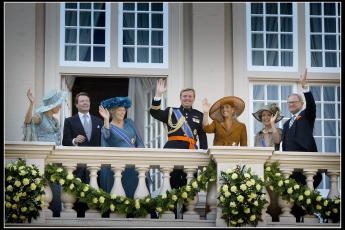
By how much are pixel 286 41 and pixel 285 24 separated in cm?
28

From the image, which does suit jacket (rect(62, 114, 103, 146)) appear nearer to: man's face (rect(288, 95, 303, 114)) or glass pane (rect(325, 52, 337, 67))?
man's face (rect(288, 95, 303, 114))

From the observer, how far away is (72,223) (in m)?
18.3

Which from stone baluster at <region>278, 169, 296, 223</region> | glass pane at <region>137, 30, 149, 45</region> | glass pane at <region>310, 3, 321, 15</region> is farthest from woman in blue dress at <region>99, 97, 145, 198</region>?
glass pane at <region>310, 3, 321, 15</region>

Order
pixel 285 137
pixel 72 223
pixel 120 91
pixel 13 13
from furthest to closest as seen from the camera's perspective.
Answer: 1. pixel 120 91
2. pixel 13 13
3. pixel 285 137
4. pixel 72 223

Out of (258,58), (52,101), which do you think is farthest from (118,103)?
(258,58)

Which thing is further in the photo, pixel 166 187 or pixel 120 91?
pixel 120 91

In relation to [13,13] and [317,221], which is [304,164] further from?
[13,13]

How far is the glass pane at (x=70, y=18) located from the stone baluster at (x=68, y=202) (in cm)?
454

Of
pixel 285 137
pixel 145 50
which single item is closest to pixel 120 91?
pixel 145 50

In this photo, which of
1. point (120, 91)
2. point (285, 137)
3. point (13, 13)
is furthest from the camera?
point (120, 91)

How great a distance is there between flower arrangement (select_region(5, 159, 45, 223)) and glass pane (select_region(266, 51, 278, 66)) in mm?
5826

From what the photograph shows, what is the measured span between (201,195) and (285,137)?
1408mm

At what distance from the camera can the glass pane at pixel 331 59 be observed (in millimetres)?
22875

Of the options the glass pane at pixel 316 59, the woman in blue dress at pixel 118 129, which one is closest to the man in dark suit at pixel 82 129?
the woman in blue dress at pixel 118 129
